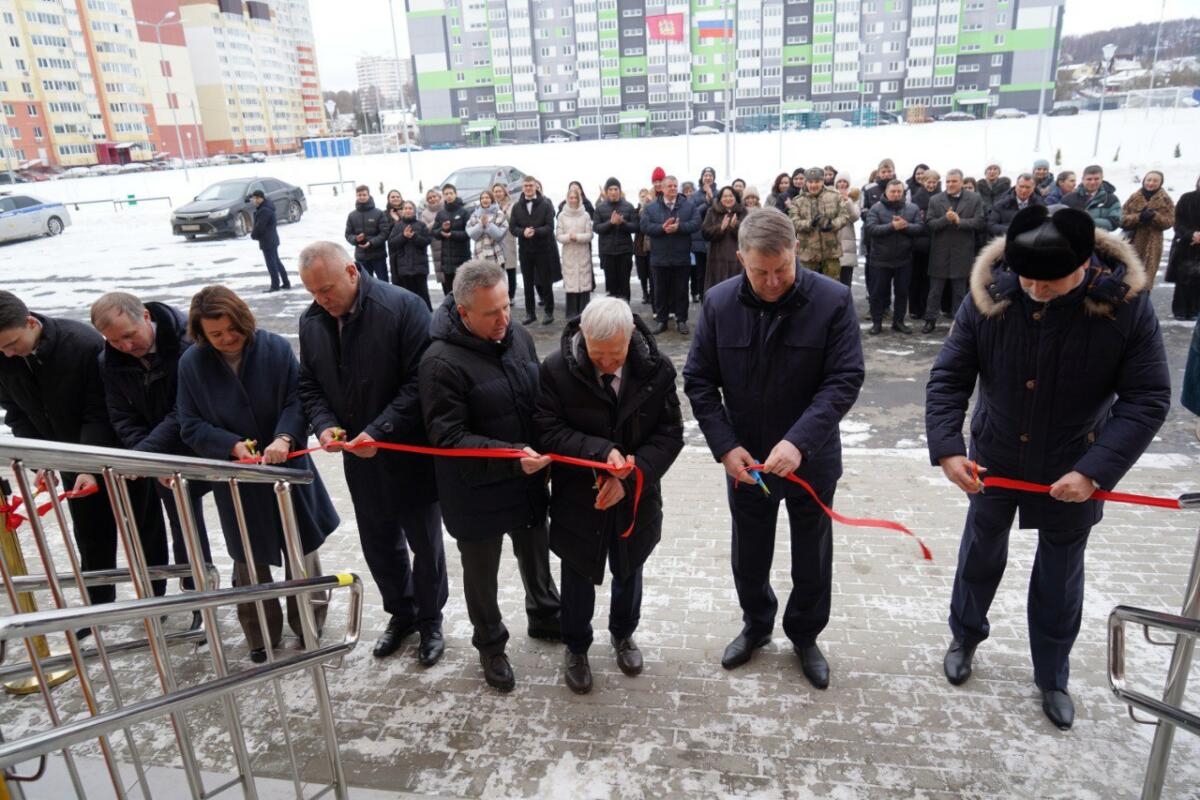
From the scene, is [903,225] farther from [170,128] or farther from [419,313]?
[170,128]

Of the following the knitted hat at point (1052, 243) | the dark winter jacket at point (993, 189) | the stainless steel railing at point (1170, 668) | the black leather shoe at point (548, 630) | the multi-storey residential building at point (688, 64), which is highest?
the multi-storey residential building at point (688, 64)

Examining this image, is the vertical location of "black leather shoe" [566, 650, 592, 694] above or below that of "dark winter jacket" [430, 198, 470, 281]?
below

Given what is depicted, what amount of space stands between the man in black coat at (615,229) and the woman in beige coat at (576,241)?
0.18 m

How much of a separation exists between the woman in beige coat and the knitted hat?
8.19 metres

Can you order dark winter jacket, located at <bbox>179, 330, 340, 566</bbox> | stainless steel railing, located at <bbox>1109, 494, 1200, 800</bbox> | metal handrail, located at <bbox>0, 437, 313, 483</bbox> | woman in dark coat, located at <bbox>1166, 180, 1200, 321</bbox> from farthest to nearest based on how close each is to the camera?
woman in dark coat, located at <bbox>1166, 180, 1200, 321</bbox> → dark winter jacket, located at <bbox>179, 330, 340, 566</bbox> → stainless steel railing, located at <bbox>1109, 494, 1200, 800</bbox> → metal handrail, located at <bbox>0, 437, 313, 483</bbox>

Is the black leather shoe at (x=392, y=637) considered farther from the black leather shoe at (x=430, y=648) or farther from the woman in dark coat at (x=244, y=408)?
the woman in dark coat at (x=244, y=408)

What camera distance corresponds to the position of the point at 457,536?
328 cm

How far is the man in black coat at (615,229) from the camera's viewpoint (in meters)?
10.5

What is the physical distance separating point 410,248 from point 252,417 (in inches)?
331

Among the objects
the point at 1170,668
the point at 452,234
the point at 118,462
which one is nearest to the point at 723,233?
the point at 452,234

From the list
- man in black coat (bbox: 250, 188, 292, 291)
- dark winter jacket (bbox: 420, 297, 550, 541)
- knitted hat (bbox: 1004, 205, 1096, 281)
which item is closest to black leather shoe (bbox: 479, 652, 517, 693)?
dark winter jacket (bbox: 420, 297, 550, 541)

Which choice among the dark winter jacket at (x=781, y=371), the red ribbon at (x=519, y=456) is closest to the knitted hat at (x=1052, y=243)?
the dark winter jacket at (x=781, y=371)

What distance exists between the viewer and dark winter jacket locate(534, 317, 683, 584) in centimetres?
305

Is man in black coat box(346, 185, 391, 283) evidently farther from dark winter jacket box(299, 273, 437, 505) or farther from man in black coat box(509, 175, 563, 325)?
dark winter jacket box(299, 273, 437, 505)
